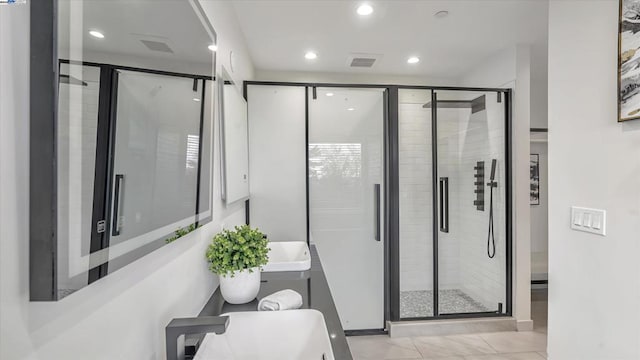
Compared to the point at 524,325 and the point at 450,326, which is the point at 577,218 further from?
the point at 524,325

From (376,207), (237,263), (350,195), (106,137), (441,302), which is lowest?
(441,302)

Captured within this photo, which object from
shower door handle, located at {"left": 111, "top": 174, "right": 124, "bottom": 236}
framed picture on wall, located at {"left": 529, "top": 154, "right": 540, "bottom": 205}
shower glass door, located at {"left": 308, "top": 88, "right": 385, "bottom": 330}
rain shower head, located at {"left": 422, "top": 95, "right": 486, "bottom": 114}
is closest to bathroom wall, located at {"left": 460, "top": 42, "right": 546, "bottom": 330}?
rain shower head, located at {"left": 422, "top": 95, "right": 486, "bottom": 114}

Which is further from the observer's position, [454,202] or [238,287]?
[454,202]

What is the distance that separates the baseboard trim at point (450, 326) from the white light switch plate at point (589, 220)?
1.70 metres

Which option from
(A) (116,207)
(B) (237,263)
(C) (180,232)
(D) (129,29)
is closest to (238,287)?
(B) (237,263)

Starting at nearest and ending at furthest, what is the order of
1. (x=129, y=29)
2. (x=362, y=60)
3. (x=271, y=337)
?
1. (x=129, y=29)
2. (x=271, y=337)
3. (x=362, y=60)

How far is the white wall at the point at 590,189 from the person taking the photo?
1.39m

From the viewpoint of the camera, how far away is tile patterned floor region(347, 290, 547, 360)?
2.54 m

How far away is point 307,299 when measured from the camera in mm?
1312

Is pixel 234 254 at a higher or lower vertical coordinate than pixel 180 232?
lower

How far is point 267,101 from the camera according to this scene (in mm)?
2844

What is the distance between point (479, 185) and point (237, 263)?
2.82 metres

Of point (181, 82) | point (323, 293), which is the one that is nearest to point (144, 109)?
point (181, 82)

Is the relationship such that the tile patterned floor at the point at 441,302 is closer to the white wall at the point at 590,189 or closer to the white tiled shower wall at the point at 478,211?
the white tiled shower wall at the point at 478,211
